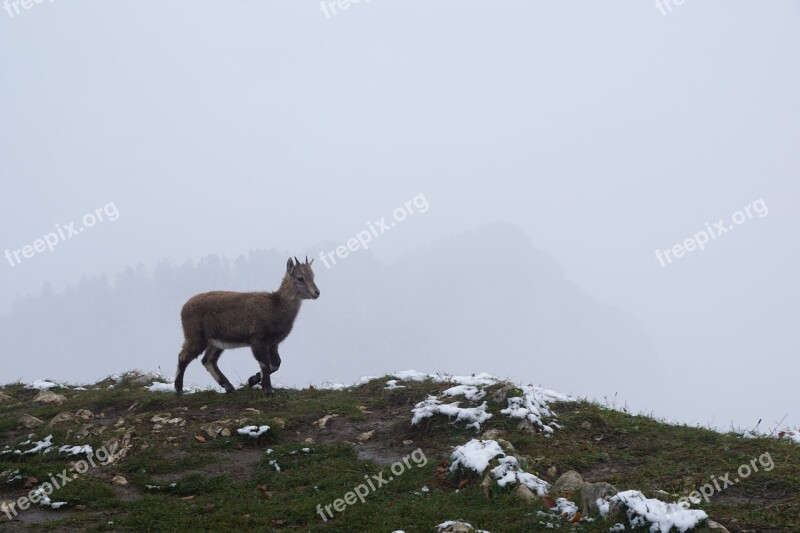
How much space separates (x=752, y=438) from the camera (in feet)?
34.3

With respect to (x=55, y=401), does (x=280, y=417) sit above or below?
below

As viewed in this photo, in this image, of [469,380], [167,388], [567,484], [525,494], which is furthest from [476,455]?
[167,388]

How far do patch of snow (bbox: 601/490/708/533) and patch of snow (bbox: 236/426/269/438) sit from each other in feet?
20.1

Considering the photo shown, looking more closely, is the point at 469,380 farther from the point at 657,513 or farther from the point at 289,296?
the point at 657,513

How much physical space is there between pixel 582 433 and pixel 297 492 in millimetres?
4711

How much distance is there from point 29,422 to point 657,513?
10973 mm

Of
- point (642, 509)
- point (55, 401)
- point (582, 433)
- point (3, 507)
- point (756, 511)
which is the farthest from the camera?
point (55, 401)

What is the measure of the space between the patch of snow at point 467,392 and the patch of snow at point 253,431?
342 cm

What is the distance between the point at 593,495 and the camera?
7.88m

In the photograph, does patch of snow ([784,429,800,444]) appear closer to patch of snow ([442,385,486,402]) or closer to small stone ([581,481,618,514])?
small stone ([581,481,618,514])

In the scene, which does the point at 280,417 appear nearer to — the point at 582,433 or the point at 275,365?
the point at 275,365

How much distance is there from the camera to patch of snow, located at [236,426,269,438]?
1152cm

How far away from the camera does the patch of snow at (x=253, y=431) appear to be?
11.5 m

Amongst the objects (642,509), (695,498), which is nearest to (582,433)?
(695,498)
